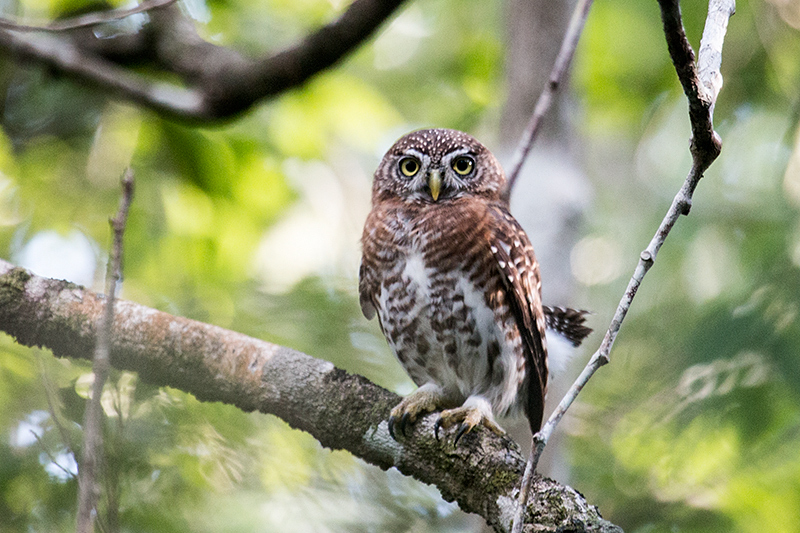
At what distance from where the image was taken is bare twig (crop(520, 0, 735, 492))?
61.8 inches

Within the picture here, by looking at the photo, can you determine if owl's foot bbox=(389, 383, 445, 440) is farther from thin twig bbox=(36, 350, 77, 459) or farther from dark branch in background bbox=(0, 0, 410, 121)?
dark branch in background bbox=(0, 0, 410, 121)

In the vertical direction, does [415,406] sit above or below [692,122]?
below

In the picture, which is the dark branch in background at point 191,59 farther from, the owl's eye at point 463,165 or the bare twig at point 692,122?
the bare twig at point 692,122

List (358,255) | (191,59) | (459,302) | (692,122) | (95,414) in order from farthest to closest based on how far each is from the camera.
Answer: (358,255), (191,59), (459,302), (692,122), (95,414)

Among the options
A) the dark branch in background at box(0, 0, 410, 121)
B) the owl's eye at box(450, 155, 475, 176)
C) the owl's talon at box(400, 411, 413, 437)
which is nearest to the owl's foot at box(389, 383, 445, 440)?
the owl's talon at box(400, 411, 413, 437)

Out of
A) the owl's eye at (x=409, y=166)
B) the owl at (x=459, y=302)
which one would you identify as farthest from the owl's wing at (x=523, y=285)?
the owl's eye at (x=409, y=166)

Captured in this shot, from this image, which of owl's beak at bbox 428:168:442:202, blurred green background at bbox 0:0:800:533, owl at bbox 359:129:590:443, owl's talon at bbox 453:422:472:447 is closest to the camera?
blurred green background at bbox 0:0:800:533

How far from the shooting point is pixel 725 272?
5.32 m

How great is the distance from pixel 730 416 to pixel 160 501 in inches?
107

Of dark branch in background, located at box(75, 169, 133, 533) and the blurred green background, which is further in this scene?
the blurred green background

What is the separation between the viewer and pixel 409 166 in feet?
11.3

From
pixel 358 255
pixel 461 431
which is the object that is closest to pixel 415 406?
pixel 461 431

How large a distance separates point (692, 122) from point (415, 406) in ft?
4.92

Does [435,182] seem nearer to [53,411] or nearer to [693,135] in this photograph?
[693,135]
